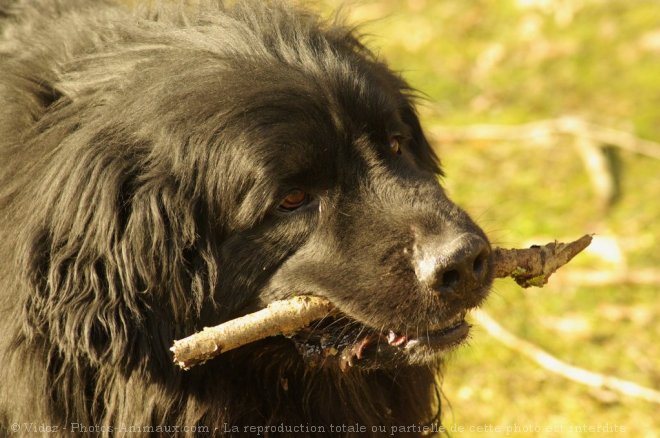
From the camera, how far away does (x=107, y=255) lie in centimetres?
354

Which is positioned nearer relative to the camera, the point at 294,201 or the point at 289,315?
the point at 289,315

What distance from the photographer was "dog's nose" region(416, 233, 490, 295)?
3445 mm

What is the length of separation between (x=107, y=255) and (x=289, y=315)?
2.37 feet

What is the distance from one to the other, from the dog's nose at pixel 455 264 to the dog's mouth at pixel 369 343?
0.16 metres

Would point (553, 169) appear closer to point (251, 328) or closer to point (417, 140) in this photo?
point (417, 140)

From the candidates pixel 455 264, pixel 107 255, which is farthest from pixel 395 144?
pixel 107 255

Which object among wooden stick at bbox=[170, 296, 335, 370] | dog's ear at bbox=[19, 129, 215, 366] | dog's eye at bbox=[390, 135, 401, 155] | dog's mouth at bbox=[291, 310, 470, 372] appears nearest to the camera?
wooden stick at bbox=[170, 296, 335, 370]

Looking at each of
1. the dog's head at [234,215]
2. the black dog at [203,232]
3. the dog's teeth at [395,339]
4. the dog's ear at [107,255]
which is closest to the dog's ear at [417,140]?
the black dog at [203,232]

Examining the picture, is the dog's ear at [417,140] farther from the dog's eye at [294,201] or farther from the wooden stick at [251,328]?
the wooden stick at [251,328]

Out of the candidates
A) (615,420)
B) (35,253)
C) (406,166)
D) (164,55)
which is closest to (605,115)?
(615,420)

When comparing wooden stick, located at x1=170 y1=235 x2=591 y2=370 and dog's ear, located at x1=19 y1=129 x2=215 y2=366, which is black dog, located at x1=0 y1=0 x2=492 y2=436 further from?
wooden stick, located at x1=170 y1=235 x2=591 y2=370

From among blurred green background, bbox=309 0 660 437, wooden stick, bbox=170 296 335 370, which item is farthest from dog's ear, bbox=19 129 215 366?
blurred green background, bbox=309 0 660 437

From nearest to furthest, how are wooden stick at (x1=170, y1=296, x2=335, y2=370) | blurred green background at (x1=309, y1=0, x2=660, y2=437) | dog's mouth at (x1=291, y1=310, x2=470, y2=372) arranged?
1. wooden stick at (x1=170, y1=296, x2=335, y2=370)
2. dog's mouth at (x1=291, y1=310, x2=470, y2=372)
3. blurred green background at (x1=309, y1=0, x2=660, y2=437)

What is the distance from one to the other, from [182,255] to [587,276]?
12.5ft
